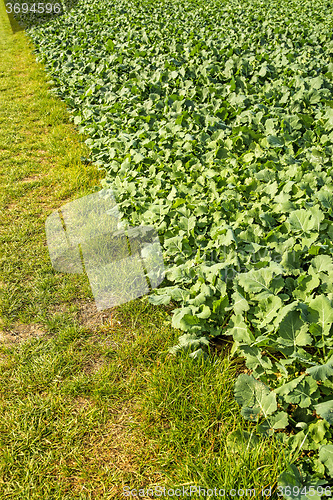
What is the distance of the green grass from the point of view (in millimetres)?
1754

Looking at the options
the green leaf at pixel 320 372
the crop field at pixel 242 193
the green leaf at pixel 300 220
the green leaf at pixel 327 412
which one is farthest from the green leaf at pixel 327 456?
the green leaf at pixel 300 220

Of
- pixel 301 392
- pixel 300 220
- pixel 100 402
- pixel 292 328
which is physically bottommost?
pixel 100 402

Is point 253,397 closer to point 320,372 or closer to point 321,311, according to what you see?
point 320,372

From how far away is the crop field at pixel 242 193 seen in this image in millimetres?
1909

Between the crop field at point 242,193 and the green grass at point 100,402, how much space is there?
0.16 meters

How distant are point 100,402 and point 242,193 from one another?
203cm

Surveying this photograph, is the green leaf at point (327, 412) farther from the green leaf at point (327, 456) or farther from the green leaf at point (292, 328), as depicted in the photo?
the green leaf at point (292, 328)

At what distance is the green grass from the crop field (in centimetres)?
16

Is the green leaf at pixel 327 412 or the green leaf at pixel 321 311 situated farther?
the green leaf at pixel 321 311

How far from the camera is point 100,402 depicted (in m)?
2.11

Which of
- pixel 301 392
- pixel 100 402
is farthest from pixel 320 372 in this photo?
pixel 100 402

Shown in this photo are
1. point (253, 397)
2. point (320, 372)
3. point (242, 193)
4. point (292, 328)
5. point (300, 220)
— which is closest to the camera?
point (320, 372)

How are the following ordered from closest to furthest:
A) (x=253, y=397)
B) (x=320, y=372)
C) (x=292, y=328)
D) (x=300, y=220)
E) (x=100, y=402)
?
1. (x=320, y=372)
2. (x=253, y=397)
3. (x=292, y=328)
4. (x=100, y=402)
5. (x=300, y=220)

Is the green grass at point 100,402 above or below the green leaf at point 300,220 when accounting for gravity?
below
